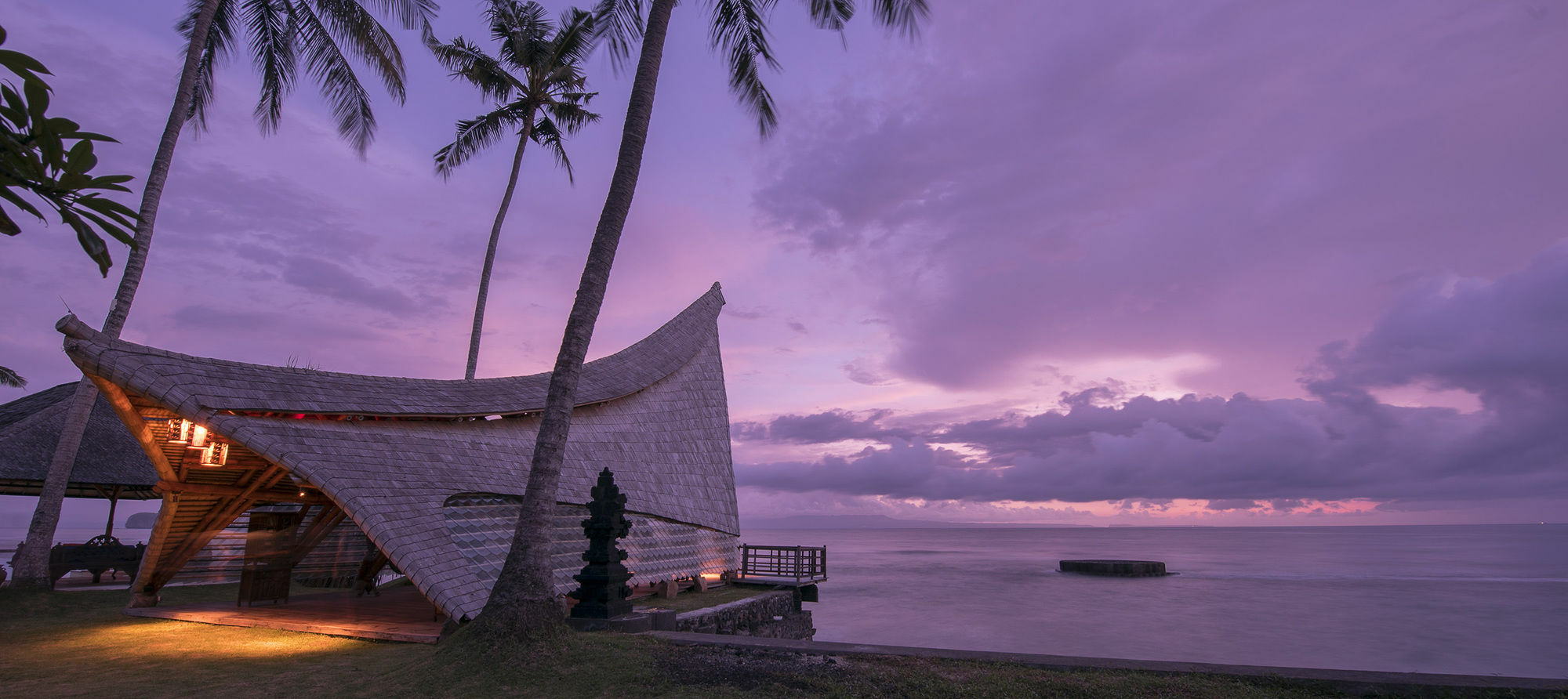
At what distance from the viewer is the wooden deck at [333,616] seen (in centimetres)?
1125

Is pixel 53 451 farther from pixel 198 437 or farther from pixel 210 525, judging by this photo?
pixel 198 437

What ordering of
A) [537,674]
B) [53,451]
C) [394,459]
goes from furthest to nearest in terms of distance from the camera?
[53,451] < [394,459] < [537,674]

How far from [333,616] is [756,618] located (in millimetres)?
9339

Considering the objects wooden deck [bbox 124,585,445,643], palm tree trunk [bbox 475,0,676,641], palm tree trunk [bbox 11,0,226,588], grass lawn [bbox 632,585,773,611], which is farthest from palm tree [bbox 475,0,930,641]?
palm tree trunk [bbox 11,0,226,588]

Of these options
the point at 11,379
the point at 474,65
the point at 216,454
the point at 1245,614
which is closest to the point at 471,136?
the point at 474,65

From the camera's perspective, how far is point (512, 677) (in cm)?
736

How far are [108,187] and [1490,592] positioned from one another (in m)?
76.4

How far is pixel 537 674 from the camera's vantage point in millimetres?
7453

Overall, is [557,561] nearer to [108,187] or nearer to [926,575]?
[108,187]

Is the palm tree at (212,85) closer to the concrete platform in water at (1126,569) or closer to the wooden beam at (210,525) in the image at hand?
the wooden beam at (210,525)

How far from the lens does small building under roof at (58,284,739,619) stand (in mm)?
10812

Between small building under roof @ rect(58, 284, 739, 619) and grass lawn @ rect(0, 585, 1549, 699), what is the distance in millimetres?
2193

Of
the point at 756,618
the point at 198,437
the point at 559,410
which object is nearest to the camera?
the point at 559,410

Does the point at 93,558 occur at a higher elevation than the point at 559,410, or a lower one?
lower
